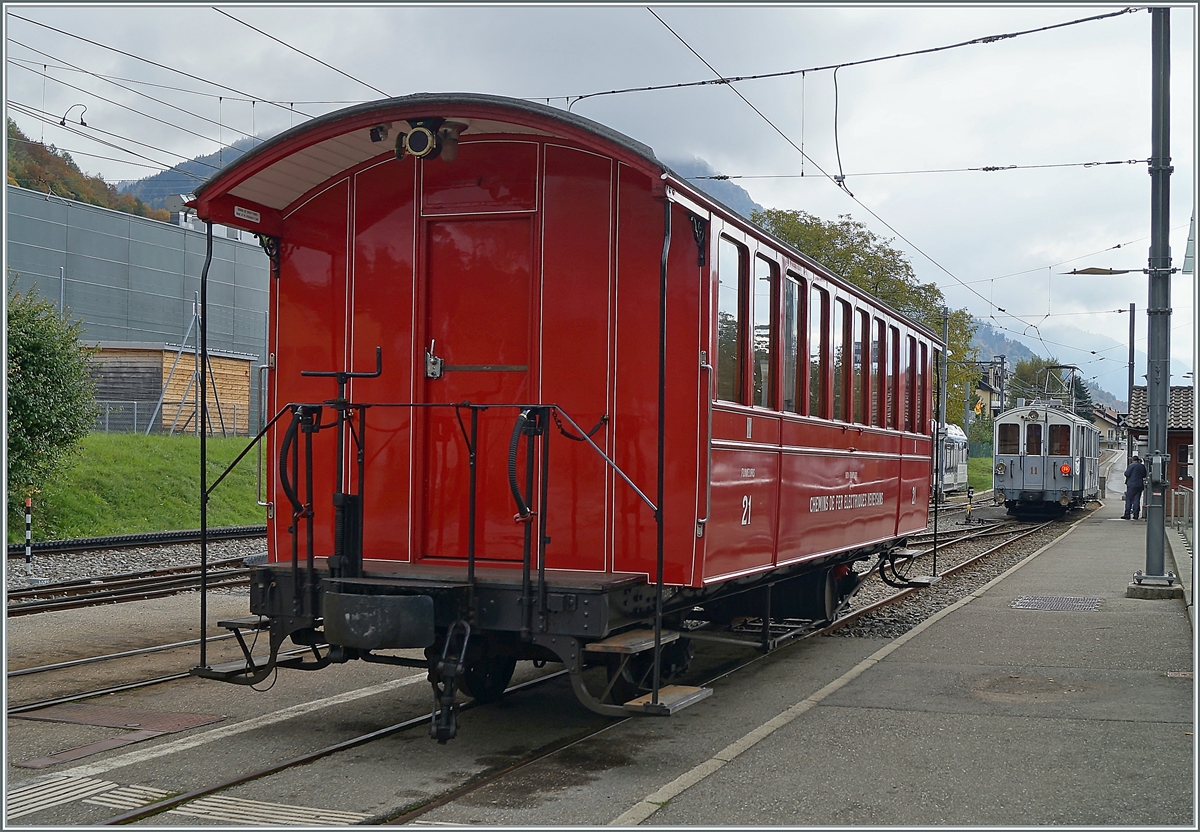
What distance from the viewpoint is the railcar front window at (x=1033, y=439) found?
112 feet

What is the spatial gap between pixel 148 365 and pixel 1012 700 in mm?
30530

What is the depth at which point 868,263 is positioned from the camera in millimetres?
43312

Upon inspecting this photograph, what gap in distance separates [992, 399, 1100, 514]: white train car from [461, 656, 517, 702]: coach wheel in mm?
28296

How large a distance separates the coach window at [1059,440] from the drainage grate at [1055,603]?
20.8 metres

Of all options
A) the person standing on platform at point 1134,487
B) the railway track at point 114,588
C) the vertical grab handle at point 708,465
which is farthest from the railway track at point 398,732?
the person standing on platform at point 1134,487

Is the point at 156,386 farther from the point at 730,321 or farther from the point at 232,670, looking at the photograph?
the point at 730,321

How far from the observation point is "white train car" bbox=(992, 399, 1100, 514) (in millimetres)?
33594

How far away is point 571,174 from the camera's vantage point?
23.2 feet

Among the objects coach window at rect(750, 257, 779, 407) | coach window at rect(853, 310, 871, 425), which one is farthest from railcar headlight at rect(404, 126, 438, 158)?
coach window at rect(853, 310, 871, 425)

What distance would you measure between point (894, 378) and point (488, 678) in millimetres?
6244

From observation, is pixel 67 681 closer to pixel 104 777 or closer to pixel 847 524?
pixel 104 777

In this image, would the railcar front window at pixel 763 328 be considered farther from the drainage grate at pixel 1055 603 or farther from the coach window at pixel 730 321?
the drainage grate at pixel 1055 603

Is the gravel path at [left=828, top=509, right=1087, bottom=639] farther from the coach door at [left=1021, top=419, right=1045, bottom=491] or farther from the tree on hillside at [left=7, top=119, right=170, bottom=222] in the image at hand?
the tree on hillside at [left=7, top=119, right=170, bottom=222]

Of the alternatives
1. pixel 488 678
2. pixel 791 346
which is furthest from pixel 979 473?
pixel 488 678
